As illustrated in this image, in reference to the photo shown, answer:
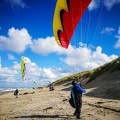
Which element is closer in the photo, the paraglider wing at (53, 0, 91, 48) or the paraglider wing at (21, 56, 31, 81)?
the paraglider wing at (53, 0, 91, 48)

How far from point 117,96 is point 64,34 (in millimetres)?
7220

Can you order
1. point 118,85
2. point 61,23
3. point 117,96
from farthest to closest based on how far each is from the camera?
point 118,85
point 117,96
point 61,23

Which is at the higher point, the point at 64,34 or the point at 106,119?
the point at 64,34

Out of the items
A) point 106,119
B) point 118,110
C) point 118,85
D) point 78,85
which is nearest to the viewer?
point 106,119

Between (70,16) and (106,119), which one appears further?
(70,16)

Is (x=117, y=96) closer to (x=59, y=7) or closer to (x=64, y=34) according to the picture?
(x=64, y=34)

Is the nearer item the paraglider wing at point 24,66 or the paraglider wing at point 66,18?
the paraglider wing at point 66,18

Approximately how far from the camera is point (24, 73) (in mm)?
35469

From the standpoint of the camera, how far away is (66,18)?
43.7ft

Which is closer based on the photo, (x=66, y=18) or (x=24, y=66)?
(x=66, y=18)

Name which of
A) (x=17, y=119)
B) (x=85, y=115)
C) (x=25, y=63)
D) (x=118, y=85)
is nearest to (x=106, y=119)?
(x=85, y=115)

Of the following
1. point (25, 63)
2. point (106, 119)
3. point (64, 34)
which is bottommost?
point (106, 119)

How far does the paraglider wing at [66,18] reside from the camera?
11758 mm

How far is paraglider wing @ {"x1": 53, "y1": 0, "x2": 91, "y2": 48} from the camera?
11.8 m
